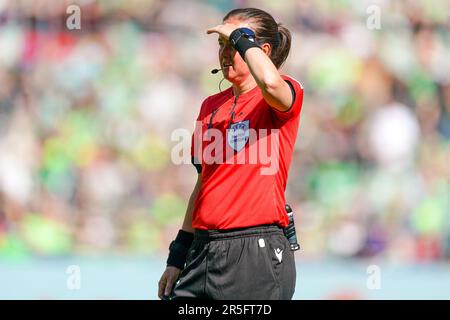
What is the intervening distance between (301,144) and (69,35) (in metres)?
2.37

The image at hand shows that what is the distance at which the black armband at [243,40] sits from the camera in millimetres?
3389

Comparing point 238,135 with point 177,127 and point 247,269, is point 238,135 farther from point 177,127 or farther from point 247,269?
point 177,127

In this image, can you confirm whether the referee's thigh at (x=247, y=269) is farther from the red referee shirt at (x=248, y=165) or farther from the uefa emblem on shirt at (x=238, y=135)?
the uefa emblem on shirt at (x=238, y=135)

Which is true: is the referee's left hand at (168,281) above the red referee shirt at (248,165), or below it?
below

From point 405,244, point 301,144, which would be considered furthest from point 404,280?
point 301,144

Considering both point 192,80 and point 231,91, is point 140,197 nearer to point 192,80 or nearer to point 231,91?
point 192,80

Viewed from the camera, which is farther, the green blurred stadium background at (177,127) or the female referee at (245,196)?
the green blurred stadium background at (177,127)

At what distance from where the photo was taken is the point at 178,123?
8.20m

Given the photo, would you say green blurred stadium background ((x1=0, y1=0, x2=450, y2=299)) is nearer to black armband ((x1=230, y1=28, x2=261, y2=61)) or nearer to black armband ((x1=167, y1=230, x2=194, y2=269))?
black armband ((x1=167, y1=230, x2=194, y2=269))

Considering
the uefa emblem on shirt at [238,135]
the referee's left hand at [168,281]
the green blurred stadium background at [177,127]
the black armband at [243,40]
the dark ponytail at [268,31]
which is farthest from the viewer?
the green blurred stadium background at [177,127]

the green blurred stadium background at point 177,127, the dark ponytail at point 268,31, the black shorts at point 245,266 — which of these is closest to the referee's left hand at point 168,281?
the black shorts at point 245,266

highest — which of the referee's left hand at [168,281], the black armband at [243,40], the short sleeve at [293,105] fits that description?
the black armband at [243,40]

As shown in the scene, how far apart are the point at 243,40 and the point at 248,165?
49 centimetres
